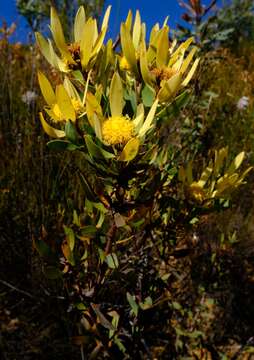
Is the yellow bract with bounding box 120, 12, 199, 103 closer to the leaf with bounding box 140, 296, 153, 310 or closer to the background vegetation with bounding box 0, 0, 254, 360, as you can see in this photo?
the background vegetation with bounding box 0, 0, 254, 360

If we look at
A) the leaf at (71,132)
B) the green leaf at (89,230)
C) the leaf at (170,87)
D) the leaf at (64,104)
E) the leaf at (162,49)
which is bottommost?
the green leaf at (89,230)

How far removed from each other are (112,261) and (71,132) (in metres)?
0.33

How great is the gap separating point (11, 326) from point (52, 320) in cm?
15

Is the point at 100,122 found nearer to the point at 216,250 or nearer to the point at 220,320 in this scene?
the point at 216,250

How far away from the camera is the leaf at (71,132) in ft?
1.96

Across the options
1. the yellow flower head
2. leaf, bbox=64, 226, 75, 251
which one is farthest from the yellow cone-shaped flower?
leaf, bbox=64, 226, 75, 251

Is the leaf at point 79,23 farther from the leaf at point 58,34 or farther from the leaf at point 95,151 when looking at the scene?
the leaf at point 95,151

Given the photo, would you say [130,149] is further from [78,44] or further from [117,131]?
[78,44]

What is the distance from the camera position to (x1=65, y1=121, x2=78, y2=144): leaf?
0.60 metres

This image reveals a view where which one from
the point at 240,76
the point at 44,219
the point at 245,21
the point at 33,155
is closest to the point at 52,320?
the point at 44,219

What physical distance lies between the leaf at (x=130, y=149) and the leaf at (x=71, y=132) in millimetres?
83

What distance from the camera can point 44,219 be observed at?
1316 millimetres

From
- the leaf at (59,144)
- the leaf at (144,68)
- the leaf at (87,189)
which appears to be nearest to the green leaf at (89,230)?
the leaf at (87,189)

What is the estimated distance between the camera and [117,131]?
2.01 ft
